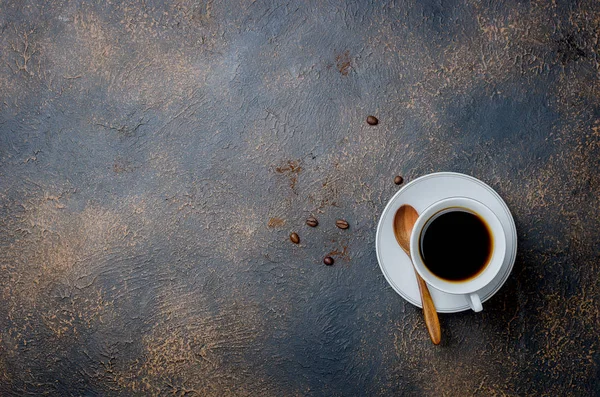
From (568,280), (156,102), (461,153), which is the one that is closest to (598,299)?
(568,280)

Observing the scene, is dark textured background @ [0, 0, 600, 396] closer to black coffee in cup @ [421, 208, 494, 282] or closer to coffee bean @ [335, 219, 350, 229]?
coffee bean @ [335, 219, 350, 229]

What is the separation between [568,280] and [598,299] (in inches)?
3.3

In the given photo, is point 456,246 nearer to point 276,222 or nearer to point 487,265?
point 487,265

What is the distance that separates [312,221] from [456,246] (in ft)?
1.11

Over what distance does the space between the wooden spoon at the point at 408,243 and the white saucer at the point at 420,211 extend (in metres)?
0.01

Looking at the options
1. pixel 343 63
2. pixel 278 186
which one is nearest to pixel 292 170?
pixel 278 186

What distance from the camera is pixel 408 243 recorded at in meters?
1.11

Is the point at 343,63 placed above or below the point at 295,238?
above

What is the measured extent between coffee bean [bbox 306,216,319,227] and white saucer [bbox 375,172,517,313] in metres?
0.17

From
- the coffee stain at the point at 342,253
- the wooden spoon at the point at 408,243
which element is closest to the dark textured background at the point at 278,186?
the coffee stain at the point at 342,253

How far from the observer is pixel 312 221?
1.22 metres

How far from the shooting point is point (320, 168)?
1.23 meters

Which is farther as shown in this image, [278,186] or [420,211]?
[278,186]

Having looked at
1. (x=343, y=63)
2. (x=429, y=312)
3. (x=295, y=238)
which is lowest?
(x=429, y=312)
